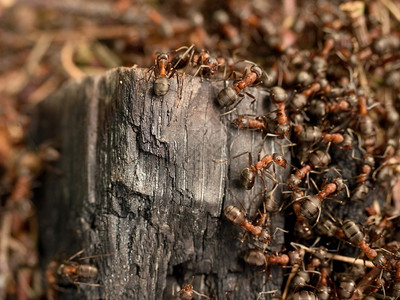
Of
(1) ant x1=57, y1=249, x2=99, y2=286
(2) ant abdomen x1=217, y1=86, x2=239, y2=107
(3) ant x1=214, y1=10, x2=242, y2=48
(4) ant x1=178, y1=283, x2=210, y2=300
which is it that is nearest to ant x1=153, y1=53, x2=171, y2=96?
(2) ant abdomen x1=217, y1=86, x2=239, y2=107

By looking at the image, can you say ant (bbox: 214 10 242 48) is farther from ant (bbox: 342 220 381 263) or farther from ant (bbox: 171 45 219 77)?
ant (bbox: 342 220 381 263)

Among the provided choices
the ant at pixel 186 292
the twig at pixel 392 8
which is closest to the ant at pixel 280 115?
the ant at pixel 186 292

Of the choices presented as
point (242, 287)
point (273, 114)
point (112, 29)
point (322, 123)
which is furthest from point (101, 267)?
point (112, 29)

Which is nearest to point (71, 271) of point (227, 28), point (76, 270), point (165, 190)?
point (76, 270)

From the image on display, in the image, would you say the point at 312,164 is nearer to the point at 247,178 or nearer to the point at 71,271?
the point at 247,178

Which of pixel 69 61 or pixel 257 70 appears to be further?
pixel 69 61

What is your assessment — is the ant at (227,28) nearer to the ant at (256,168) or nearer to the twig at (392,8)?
the twig at (392,8)
